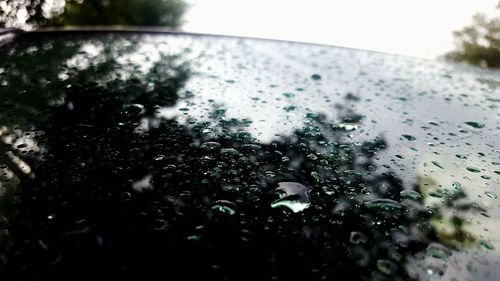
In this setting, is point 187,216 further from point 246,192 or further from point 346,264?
point 346,264

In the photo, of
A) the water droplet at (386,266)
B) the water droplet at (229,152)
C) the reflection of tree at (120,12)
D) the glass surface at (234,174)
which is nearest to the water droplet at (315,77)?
the glass surface at (234,174)

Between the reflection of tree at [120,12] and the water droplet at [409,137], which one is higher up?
the reflection of tree at [120,12]

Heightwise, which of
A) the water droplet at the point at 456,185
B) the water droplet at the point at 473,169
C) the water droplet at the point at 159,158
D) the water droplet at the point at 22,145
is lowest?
the water droplet at the point at 456,185

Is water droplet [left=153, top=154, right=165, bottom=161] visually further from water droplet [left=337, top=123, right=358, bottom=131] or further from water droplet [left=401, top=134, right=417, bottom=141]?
water droplet [left=401, top=134, right=417, bottom=141]

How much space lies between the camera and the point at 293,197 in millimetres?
1122

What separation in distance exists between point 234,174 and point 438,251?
0.67 metres

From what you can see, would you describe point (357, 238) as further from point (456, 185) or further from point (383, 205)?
point (456, 185)

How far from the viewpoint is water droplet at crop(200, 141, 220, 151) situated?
1396mm

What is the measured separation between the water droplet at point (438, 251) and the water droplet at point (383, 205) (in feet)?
0.56

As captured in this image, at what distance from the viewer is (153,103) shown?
71.1 inches

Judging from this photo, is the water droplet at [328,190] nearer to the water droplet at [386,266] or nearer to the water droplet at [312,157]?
the water droplet at [312,157]

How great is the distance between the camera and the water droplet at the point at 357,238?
945mm

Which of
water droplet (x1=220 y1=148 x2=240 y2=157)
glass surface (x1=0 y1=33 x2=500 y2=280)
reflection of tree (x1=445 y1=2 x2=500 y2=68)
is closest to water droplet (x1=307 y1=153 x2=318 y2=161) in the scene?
glass surface (x1=0 y1=33 x2=500 y2=280)

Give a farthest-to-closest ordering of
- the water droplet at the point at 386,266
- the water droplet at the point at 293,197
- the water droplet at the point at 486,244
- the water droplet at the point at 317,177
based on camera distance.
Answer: the water droplet at the point at 317,177 → the water droplet at the point at 293,197 → the water droplet at the point at 486,244 → the water droplet at the point at 386,266
